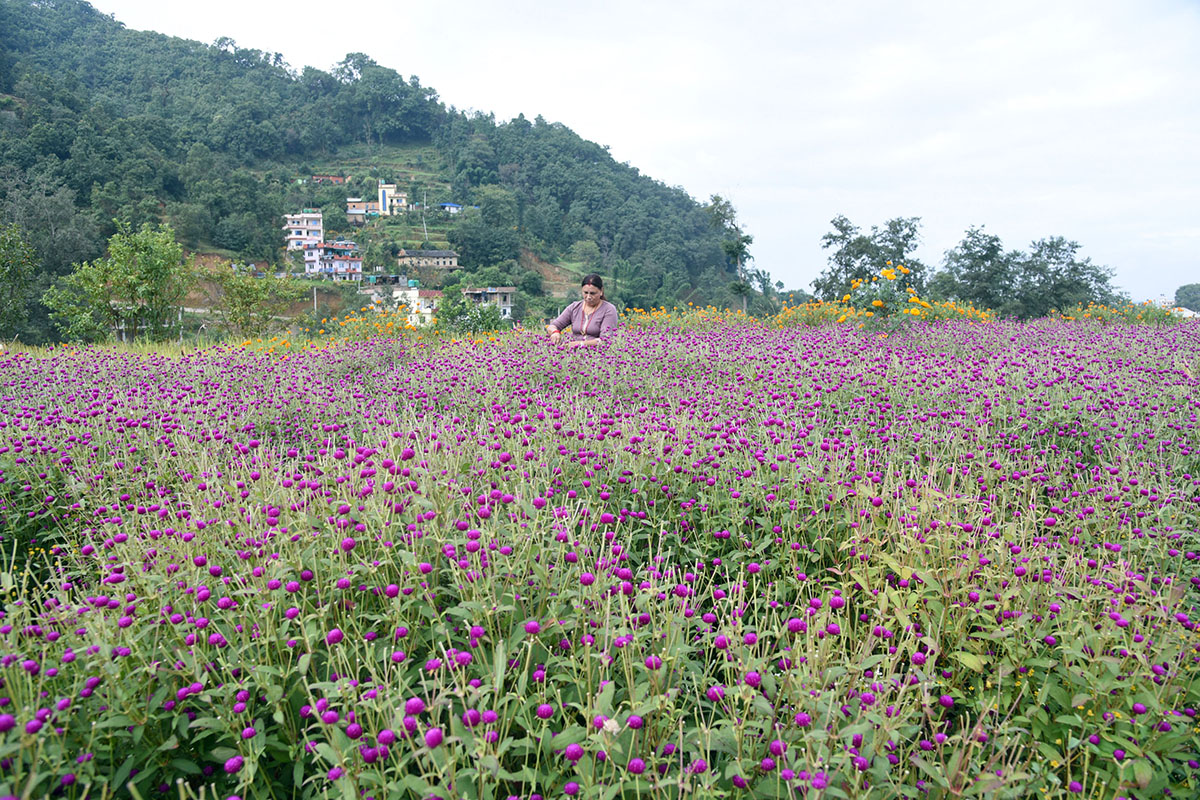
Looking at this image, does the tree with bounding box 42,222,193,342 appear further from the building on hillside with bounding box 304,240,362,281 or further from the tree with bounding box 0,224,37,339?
the building on hillside with bounding box 304,240,362,281

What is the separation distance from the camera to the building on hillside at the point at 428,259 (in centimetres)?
7719

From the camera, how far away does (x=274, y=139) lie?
96125mm

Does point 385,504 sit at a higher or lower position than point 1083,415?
lower

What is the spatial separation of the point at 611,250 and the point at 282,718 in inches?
3558

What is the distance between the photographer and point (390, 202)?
95250 millimetres

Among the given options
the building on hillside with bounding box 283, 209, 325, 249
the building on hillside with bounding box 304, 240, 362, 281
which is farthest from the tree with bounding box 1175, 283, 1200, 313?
the building on hillside with bounding box 283, 209, 325, 249

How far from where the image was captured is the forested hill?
53.0 m

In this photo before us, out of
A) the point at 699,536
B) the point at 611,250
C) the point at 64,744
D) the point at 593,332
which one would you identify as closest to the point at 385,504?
the point at 64,744

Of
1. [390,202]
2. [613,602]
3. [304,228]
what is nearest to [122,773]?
[613,602]

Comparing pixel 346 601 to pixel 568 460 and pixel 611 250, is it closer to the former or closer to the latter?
pixel 568 460

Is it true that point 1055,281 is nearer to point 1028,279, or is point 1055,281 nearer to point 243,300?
point 1028,279

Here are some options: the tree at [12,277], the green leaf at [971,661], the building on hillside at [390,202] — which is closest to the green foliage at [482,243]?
the building on hillside at [390,202]

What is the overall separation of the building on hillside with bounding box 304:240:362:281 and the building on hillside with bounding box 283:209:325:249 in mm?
1112

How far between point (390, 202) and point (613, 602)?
337ft
